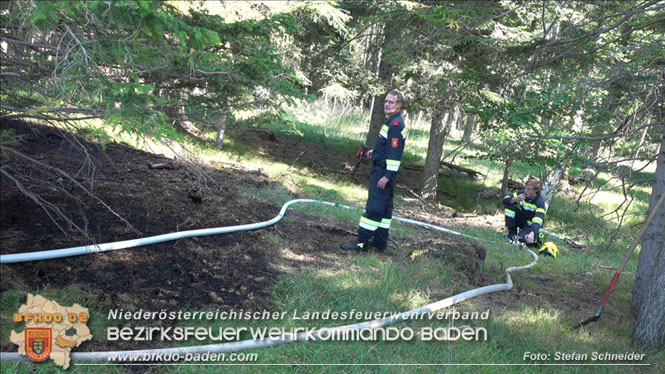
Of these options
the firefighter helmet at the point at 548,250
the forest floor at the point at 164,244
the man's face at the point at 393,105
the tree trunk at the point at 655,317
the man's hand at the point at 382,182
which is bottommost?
the firefighter helmet at the point at 548,250

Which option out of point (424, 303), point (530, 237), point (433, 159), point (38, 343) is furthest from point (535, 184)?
point (38, 343)

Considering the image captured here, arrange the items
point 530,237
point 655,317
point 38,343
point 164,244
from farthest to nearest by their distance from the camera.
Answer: point 530,237 → point 164,244 → point 655,317 → point 38,343

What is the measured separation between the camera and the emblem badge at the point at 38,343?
2646 millimetres

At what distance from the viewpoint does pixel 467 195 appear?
1356 centimetres

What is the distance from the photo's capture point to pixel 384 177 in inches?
207

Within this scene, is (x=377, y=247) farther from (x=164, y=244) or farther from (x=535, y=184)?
(x=535, y=184)

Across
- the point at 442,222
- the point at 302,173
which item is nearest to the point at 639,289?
the point at 442,222

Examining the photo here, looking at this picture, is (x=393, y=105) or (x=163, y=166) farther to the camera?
(x=163, y=166)

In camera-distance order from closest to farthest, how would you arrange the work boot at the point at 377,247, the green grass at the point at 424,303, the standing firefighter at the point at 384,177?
the green grass at the point at 424,303, the standing firefighter at the point at 384,177, the work boot at the point at 377,247

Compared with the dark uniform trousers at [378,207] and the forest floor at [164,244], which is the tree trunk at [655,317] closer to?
the forest floor at [164,244]

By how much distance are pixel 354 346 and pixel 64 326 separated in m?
1.86

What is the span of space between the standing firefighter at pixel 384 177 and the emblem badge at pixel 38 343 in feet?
10.8

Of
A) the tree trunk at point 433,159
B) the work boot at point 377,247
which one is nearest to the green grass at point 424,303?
the work boot at point 377,247

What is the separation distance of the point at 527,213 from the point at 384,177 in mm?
4069
